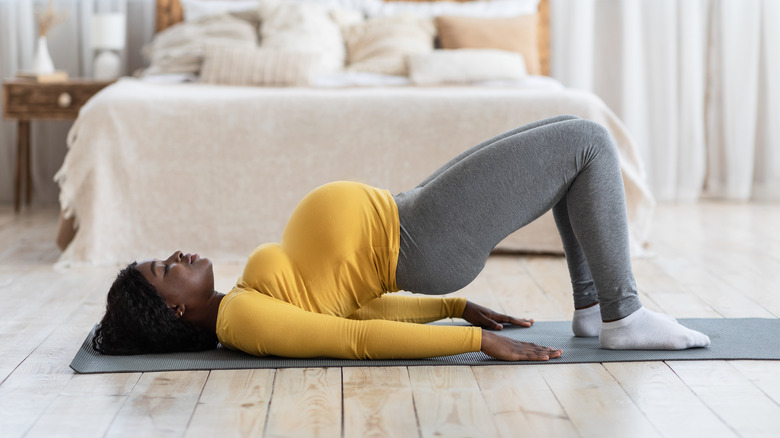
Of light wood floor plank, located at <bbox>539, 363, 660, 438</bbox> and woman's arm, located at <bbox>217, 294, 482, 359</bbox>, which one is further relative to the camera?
woman's arm, located at <bbox>217, 294, 482, 359</bbox>

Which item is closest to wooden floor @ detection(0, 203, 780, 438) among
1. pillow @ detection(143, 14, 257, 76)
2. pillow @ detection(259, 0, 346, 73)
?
pillow @ detection(143, 14, 257, 76)

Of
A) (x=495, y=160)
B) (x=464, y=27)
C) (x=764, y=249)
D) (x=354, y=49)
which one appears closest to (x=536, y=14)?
(x=464, y=27)

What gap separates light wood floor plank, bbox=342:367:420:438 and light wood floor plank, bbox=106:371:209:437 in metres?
0.29

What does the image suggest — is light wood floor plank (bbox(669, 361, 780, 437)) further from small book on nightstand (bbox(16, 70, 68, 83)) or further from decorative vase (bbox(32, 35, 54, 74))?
decorative vase (bbox(32, 35, 54, 74))

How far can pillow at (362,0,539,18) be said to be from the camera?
4445mm

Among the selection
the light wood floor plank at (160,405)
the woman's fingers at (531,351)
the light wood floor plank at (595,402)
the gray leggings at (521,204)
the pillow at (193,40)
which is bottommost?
the light wood floor plank at (160,405)

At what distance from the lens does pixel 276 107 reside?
3.10 m

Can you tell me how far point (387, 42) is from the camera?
4047 millimetres

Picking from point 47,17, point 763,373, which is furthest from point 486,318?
point 47,17

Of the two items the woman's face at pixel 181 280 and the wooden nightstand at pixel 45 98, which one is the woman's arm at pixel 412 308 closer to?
the woman's face at pixel 181 280

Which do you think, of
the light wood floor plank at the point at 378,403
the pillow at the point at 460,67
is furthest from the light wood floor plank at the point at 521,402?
the pillow at the point at 460,67

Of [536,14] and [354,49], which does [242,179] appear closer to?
[354,49]

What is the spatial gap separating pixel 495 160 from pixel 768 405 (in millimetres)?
694

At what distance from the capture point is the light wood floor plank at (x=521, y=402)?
149 cm
